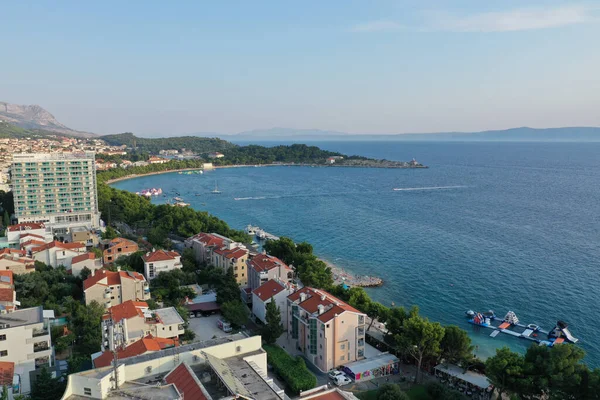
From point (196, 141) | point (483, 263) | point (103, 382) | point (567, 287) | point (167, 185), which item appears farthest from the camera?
point (196, 141)

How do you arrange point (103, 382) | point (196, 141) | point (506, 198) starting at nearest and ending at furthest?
1. point (103, 382)
2. point (506, 198)
3. point (196, 141)

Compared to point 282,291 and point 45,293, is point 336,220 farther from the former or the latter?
point 45,293

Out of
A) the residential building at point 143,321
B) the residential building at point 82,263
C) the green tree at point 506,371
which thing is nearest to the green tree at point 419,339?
the green tree at point 506,371

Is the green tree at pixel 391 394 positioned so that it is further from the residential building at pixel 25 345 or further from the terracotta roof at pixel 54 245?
the terracotta roof at pixel 54 245

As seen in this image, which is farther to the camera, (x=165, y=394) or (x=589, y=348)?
(x=589, y=348)

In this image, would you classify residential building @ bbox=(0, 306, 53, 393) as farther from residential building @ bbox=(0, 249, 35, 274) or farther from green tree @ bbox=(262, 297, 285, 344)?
residential building @ bbox=(0, 249, 35, 274)

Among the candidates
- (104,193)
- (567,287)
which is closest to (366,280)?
(567,287)

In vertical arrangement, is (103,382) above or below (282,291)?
above
